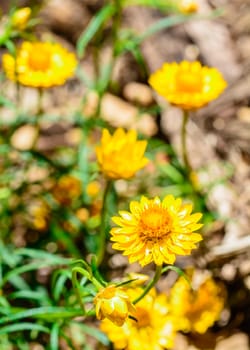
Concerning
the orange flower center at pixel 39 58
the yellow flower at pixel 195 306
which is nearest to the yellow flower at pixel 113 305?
the yellow flower at pixel 195 306

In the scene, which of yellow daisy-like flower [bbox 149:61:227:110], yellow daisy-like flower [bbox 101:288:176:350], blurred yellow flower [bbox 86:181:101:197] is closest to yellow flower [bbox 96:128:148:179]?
yellow daisy-like flower [bbox 149:61:227:110]

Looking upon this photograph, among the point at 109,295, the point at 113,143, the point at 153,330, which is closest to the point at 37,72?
the point at 113,143

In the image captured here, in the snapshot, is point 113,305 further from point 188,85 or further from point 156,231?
point 188,85

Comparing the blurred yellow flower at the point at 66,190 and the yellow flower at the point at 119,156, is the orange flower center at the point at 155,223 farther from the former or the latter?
the blurred yellow flower at the point at 66,190

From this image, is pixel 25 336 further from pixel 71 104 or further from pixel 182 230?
pixel 71 104

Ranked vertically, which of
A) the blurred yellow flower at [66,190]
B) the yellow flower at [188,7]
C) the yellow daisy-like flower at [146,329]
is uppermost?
the yellow flower at [188,7]

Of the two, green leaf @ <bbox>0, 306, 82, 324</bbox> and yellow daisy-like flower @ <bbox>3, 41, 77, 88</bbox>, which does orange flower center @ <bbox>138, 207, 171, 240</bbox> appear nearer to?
green leaf @ <bbox>0, 306, 82, 324</bbox>

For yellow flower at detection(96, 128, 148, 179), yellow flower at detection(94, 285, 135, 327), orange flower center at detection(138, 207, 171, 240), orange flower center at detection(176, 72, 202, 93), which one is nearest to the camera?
yellow flower at detection(94, 285, 135, 327)
